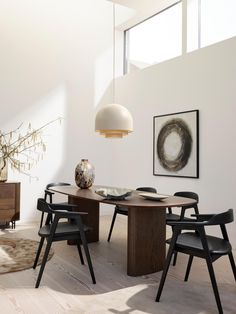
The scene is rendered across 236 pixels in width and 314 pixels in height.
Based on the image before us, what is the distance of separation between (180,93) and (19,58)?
2.90 meters

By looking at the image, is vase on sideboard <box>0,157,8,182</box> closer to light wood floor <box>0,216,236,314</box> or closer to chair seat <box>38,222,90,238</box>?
light wood floor <box>0,216,236,314</box>

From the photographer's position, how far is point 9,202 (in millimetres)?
5109

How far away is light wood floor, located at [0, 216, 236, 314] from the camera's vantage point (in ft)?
8.09

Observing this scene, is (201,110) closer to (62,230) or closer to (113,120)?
(113,120)

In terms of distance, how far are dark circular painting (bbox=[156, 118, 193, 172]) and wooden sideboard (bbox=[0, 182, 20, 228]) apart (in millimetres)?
2490

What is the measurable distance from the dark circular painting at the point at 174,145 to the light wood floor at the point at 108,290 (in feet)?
5.93

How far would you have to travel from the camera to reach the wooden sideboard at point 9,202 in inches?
199

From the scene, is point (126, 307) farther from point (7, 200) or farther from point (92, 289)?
point (7, 200)

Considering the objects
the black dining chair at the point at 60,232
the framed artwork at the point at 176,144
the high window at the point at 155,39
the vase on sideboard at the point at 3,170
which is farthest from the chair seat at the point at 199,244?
the high window at the point at 155,39

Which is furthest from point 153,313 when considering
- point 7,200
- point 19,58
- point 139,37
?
point 139,37

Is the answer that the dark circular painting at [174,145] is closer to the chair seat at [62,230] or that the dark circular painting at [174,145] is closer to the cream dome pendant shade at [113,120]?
the cream dome pendant shade at [113,120]

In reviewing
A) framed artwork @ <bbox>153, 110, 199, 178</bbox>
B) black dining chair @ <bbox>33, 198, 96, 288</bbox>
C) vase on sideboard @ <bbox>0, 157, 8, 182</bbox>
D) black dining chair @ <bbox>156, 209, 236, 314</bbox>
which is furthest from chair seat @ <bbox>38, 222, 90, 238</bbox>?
framed artwork @ <bbox>153, 110, 199, 178</bbox>

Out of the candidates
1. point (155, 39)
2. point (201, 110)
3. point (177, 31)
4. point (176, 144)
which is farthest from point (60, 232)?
point (155, 39)

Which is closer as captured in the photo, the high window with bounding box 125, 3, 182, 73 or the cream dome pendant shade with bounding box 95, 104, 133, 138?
the cream dome pendant shade with bounding box 95, 104, 133, 138
